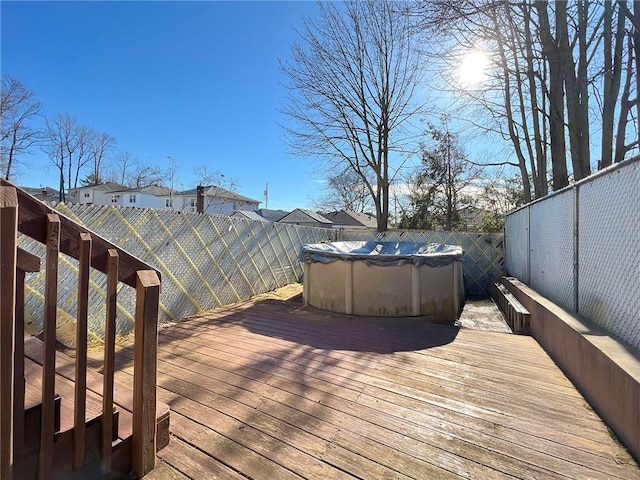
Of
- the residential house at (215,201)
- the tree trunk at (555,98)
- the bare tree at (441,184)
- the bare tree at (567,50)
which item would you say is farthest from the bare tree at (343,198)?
the tree trunk at (555,98)

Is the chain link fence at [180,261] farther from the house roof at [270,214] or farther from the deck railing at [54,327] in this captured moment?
the house roof at [270,214]

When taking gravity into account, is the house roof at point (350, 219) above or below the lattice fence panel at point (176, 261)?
above

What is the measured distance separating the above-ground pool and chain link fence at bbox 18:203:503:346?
133 centimetres

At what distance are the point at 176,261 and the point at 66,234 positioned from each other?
3108 mm

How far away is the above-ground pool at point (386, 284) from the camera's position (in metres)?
4.63

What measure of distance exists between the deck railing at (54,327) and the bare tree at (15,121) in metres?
25.0

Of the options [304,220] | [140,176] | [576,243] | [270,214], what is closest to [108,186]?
[140,176]

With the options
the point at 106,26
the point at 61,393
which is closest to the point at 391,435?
the point at 61,393

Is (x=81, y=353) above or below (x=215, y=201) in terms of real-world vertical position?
below

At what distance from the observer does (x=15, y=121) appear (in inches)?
805

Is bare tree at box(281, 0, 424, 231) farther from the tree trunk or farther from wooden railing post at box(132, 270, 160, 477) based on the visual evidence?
wooden railing post at box(132, 270, 160, 477)

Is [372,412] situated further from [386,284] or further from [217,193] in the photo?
[217,193]

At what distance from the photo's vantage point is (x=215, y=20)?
644 centimetres

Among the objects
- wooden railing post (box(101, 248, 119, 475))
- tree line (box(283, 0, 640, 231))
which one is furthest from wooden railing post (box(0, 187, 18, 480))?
tree line (box(283, 0, 640, 231))
